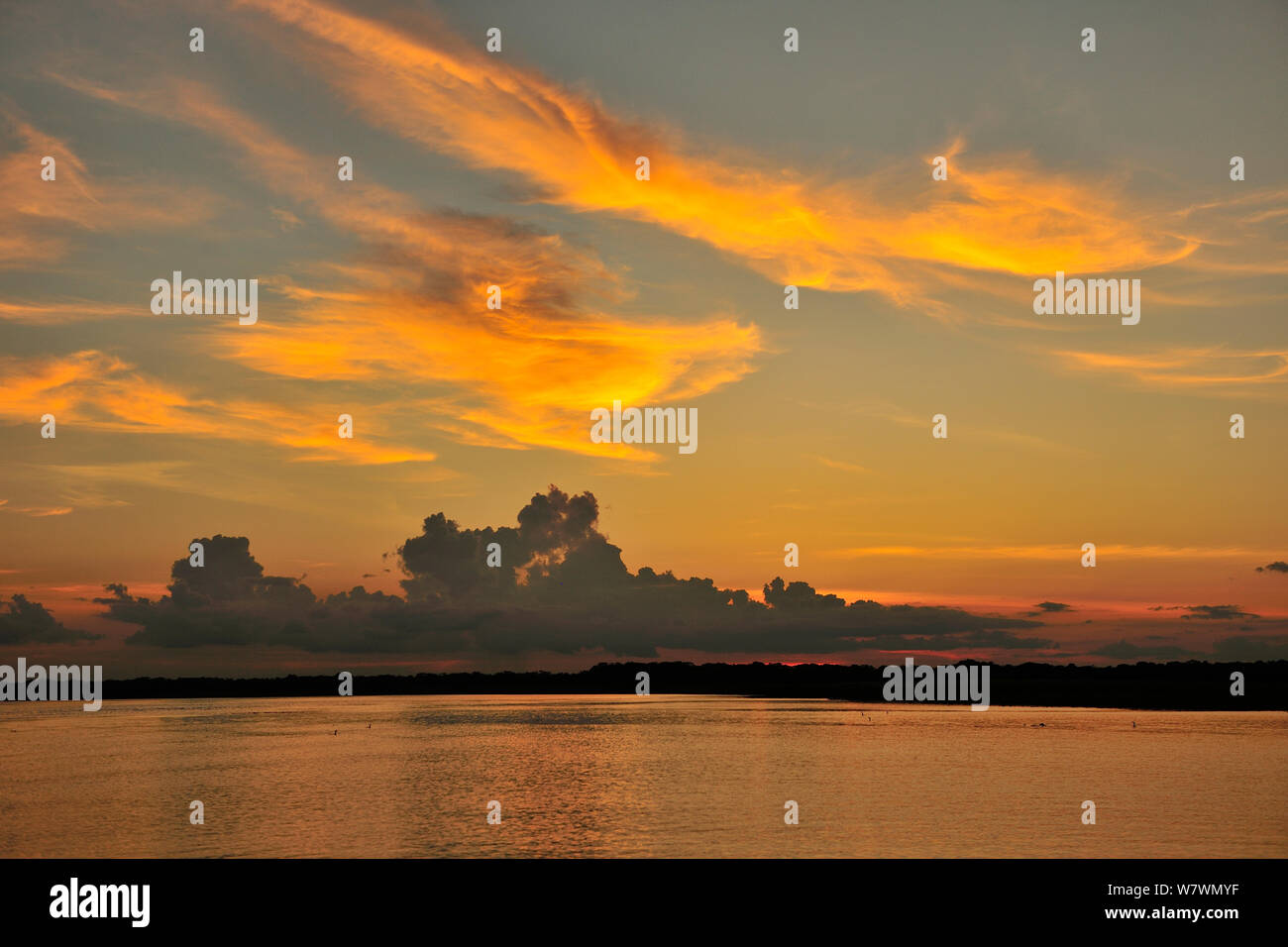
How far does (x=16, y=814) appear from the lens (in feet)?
231

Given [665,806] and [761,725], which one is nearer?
[665,806]

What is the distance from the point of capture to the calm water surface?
54469 mm

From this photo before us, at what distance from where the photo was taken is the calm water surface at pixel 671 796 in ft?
179

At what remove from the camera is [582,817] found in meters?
65.3

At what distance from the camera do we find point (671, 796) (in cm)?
7512
